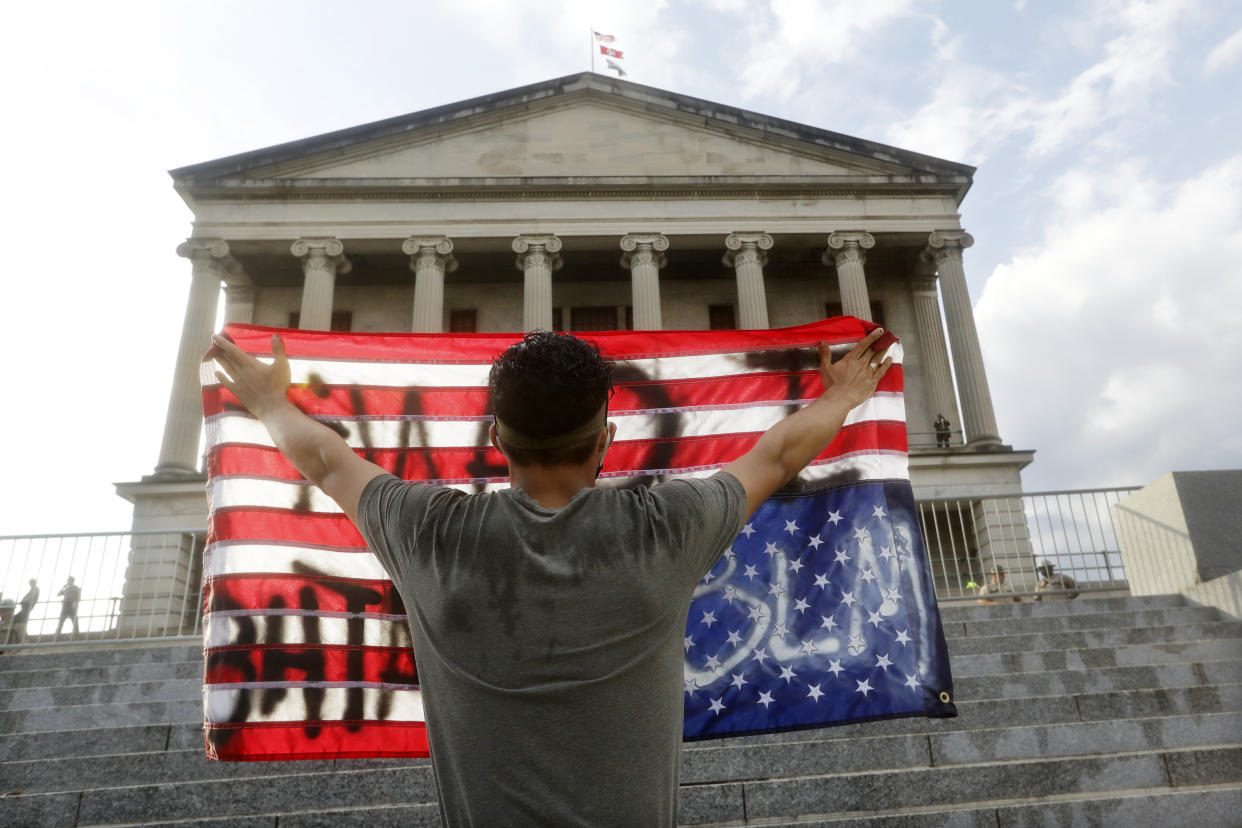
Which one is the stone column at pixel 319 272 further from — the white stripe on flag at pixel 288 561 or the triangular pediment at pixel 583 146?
the white stripe on flag at pixel 288 561

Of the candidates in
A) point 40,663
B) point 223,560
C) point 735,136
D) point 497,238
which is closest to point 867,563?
point 223,560

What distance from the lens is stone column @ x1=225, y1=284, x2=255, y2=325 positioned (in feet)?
84.7

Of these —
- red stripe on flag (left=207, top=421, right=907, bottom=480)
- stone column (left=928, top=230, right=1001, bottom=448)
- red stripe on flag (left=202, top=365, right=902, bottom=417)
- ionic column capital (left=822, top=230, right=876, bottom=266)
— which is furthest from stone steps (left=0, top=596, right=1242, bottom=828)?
ionic column capital (left=822, top=230, right=876, bottom=266)

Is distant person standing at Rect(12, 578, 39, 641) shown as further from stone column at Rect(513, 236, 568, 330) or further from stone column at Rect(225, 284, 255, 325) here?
stone column at Rect(225, 284, 255, 325)

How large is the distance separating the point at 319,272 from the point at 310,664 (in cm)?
2210

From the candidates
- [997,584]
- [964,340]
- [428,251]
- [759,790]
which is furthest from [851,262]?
[759,790]

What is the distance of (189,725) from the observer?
6203 mm

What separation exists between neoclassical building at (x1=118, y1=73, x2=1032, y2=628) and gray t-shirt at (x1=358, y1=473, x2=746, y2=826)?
21636mm

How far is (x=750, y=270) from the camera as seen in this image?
78.9 ft

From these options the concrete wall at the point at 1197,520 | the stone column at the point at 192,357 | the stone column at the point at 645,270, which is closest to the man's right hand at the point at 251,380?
the concrete wall at the point at 1197,520

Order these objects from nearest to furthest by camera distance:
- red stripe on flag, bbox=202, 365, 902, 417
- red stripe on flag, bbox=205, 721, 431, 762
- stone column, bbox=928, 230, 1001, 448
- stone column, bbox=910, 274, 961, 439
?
red stripe on flag, bbox=205, 721, 431, 762 < red stripe on flag, bbox=202, 365, 902, 417 < stone column, bbox=928, 230, 1001, 448 < stone column, bbox=910, 274, 961, 439

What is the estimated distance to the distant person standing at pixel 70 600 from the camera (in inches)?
427

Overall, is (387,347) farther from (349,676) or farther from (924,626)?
(924,626)

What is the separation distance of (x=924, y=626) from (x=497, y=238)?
73.7 feet
